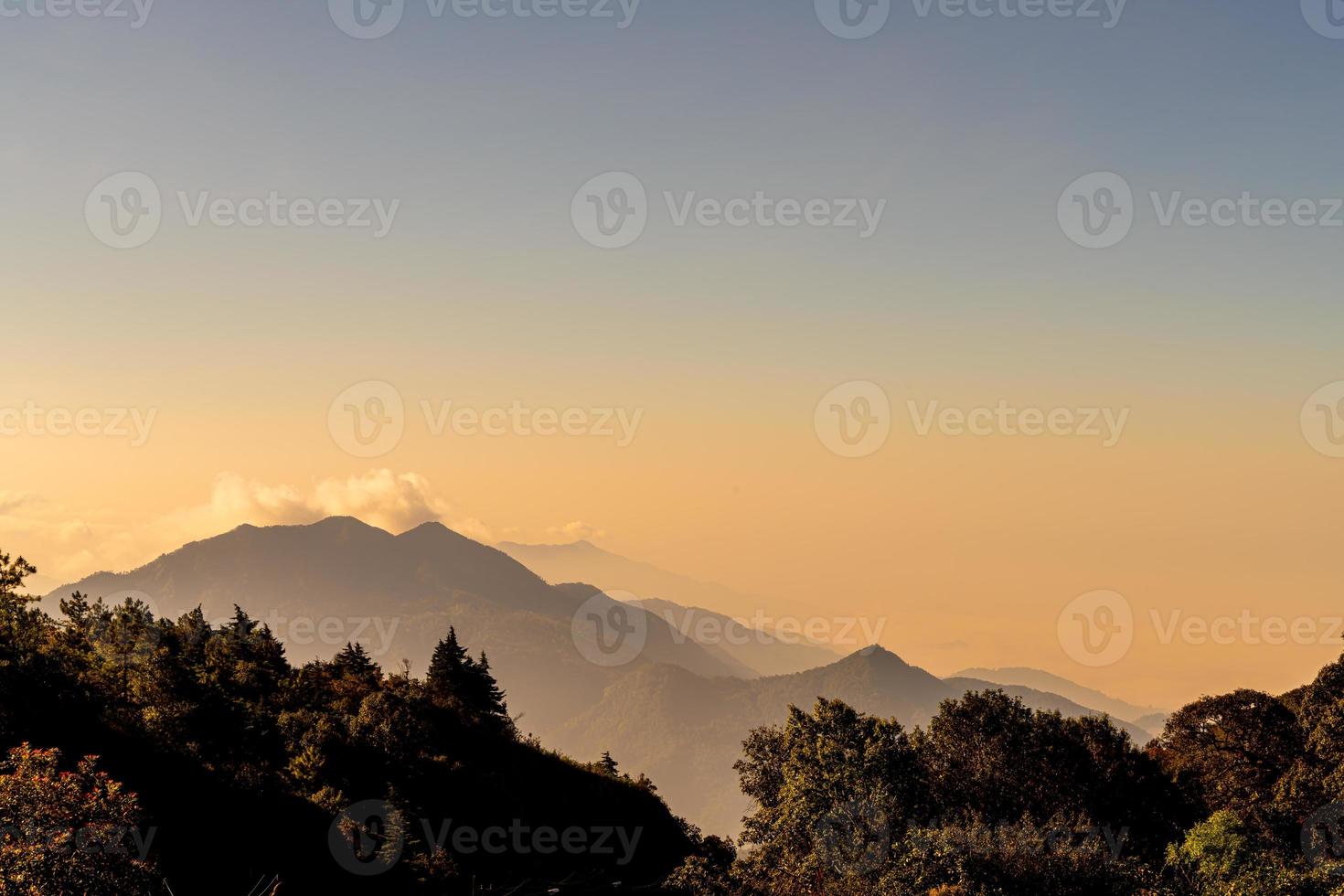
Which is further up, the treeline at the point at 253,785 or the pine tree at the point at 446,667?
the pine tree at the point at 446,667

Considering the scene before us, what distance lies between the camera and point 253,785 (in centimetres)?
5069

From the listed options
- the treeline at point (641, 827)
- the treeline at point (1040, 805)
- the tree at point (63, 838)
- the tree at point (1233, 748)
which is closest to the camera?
the tree at point (63, 838)

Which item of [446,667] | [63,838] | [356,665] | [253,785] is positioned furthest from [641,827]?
[63,838]

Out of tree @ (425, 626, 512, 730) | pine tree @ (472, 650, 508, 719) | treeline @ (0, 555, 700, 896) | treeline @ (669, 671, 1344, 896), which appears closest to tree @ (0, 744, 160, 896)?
treeline @ (0, 555, 700, 896)

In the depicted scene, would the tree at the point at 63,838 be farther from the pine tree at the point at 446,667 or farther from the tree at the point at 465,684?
the pine tree at the point at 446,667

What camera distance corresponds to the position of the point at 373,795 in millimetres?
58656

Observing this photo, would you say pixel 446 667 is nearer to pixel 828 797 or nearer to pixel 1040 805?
pixel 828 797

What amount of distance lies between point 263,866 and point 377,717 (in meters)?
23.3

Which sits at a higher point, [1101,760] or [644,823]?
[1101,760]

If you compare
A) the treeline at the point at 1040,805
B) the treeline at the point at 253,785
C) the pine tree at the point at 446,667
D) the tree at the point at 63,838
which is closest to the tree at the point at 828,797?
the treeline at the point at 1040,805

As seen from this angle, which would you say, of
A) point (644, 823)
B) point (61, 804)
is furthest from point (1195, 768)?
point (61, 804)

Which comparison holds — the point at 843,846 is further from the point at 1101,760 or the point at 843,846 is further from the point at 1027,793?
the point at 1101,760

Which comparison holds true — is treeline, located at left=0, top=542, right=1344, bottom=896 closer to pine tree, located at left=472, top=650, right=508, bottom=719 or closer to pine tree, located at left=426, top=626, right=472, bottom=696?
pine tree, located at left=426, top=626, right=472, bottom=696

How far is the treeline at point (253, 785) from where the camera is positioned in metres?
23.7
